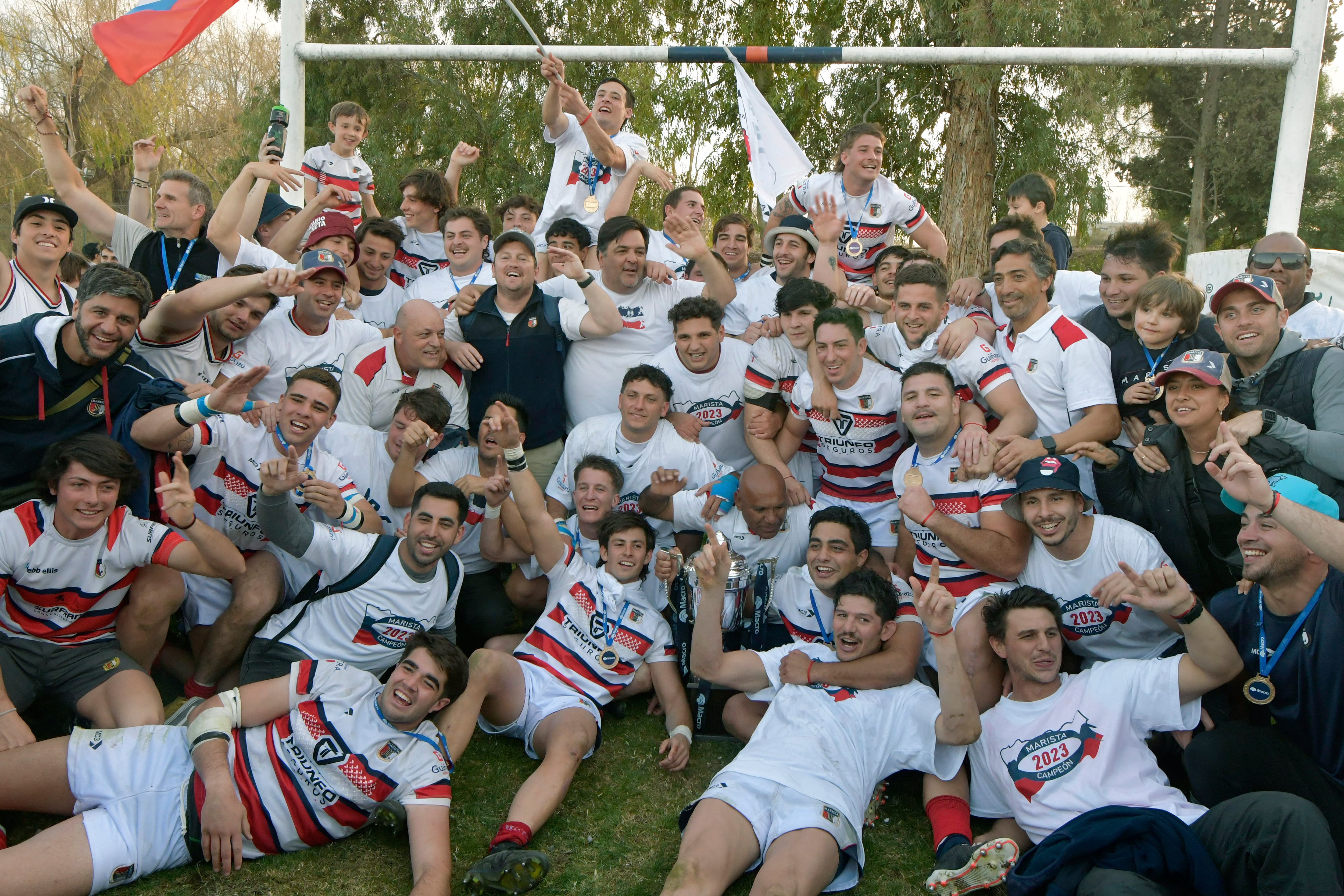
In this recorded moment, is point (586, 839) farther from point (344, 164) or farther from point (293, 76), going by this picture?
point (293, 76)

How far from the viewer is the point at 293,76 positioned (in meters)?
9.19

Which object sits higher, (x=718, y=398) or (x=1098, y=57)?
(x=1098, y=57)

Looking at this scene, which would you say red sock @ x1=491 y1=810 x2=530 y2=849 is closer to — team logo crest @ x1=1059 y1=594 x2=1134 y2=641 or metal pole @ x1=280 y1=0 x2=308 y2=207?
team logo crest @ x1=1059 y1=594 x2=1134 y2=641

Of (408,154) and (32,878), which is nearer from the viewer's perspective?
(32,878)

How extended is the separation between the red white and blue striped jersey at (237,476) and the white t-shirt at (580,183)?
10.1ft

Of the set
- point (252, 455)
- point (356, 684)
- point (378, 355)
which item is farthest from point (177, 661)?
point (378, 355)

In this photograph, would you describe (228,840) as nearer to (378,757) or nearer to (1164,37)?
(378,757)

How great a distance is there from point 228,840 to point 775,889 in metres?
1.92

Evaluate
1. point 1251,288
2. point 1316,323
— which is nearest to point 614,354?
point 1251,288

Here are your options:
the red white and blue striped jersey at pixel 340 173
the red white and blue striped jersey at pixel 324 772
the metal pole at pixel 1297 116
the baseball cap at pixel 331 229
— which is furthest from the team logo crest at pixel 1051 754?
the red white and blue striped jersey at pixel 340 173

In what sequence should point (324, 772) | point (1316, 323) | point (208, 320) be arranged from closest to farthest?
point (324, 772) → point (208, 320) → point (1316, 323)

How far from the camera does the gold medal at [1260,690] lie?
3471mm

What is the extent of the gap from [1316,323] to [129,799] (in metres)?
6.28

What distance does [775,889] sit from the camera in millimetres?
3328
